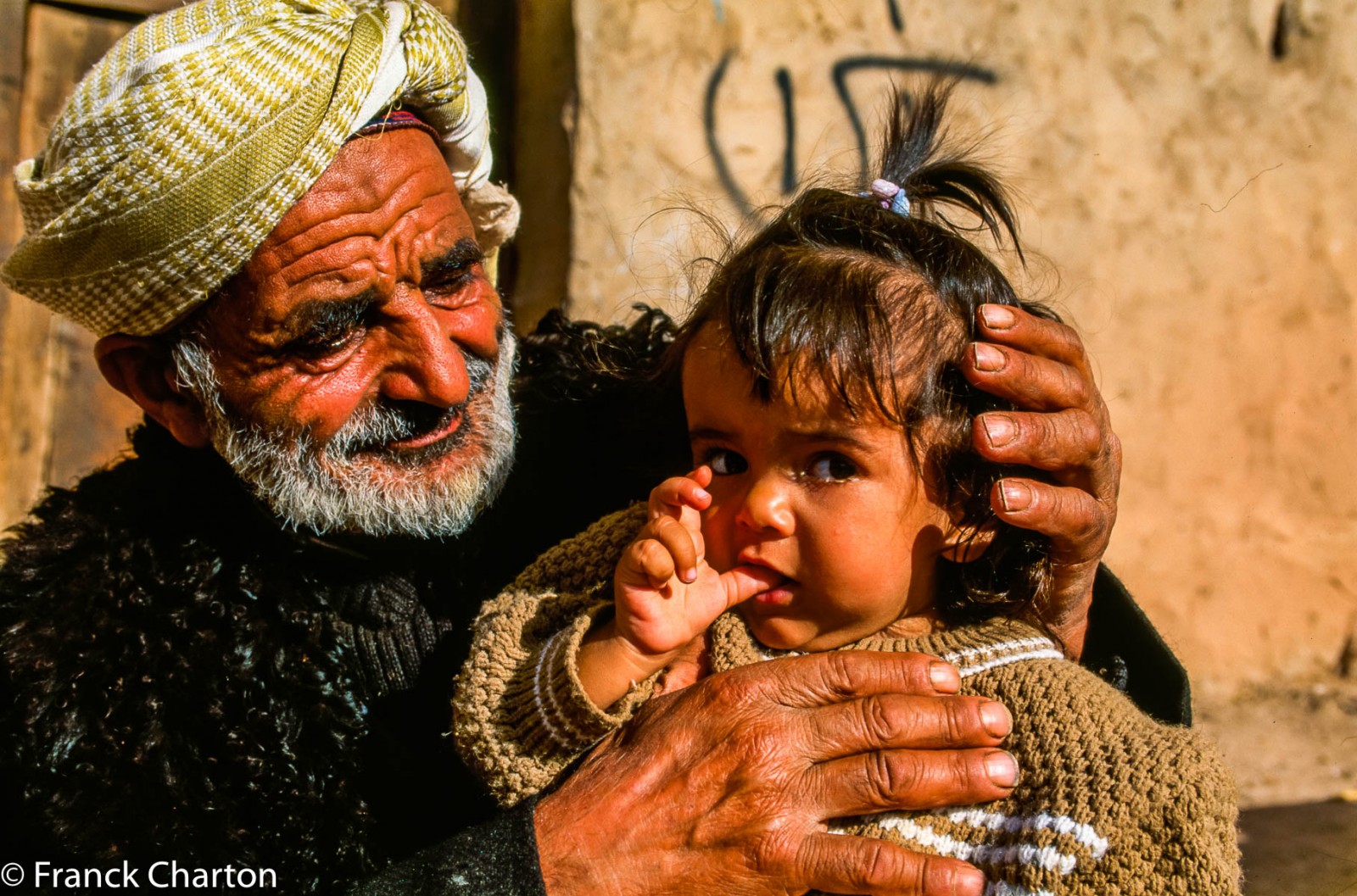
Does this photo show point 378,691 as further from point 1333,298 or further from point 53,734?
point 1333,298

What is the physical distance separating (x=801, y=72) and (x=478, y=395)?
1952 mm

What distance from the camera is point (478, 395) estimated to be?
254 centimetres

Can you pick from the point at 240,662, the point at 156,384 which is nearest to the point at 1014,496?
the point at 240,662

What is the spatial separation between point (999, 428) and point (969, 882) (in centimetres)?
78

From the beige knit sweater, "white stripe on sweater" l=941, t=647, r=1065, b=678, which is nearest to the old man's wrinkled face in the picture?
the beige knit sweater

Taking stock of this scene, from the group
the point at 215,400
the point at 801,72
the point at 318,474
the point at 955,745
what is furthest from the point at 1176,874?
the point at 801,72

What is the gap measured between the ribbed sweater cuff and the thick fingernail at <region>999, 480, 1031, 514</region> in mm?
766

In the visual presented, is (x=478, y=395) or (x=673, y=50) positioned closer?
(x=478, y=395)

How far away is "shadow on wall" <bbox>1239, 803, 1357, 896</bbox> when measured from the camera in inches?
133

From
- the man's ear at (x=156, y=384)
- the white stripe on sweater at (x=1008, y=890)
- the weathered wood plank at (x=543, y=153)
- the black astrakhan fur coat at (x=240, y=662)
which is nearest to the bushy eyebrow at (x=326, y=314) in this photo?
the man's ear at (x=156, y=384)

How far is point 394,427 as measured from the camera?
2410 mm

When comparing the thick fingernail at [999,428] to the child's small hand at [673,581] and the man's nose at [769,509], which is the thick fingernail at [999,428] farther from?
the child's small hand at [673,581]

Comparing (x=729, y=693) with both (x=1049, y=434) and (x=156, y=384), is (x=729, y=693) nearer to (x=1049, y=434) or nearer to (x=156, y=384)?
(x=1049, y=434)

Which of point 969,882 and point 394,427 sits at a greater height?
point 394,427
